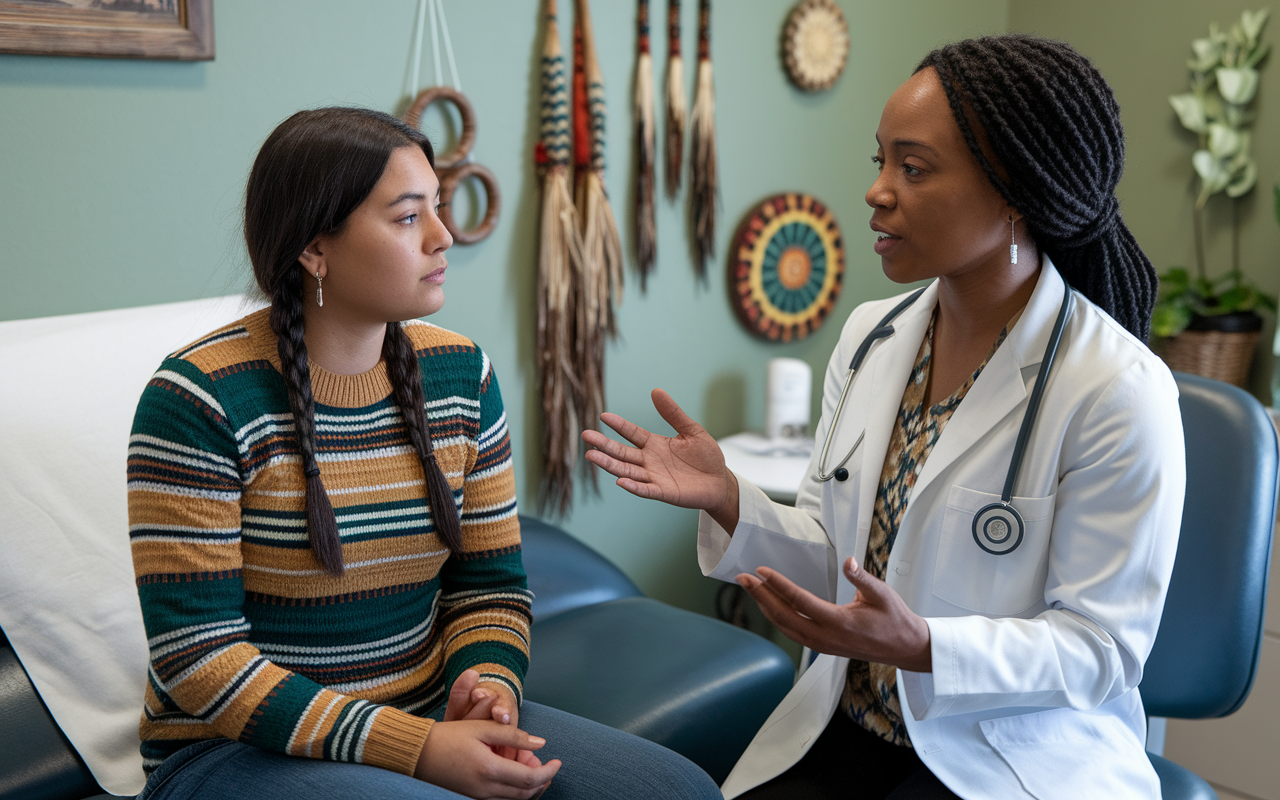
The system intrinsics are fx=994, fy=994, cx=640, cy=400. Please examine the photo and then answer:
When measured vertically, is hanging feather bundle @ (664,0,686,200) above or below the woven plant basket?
above

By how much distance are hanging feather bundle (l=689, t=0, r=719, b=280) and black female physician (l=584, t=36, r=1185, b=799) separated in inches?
48.8

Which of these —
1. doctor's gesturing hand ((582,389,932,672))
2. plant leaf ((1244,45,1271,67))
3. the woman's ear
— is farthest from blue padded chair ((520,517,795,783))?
plant leaf ((1244,45,1271,67))

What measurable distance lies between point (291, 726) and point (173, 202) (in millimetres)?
1088

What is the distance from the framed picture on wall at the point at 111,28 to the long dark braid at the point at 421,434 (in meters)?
0.83

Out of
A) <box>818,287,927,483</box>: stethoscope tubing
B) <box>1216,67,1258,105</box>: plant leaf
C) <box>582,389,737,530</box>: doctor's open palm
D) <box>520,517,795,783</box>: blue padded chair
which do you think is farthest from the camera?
<box>1216,67,1258,105</box>: plant leaf

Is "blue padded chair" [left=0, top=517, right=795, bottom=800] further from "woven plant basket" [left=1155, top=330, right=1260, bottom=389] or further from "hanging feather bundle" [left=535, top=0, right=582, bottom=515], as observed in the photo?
"woven plant basket" [left=1155, top=330, right=1260, bottom=389]

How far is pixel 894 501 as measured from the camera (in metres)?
1.25

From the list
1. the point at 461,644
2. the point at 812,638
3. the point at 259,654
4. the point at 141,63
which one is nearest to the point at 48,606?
the point at 259,654

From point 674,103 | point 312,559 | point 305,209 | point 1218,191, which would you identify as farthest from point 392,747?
point 1218,191

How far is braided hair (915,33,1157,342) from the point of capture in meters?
1.07

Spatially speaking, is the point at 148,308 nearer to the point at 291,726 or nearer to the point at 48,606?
the point at 48,606

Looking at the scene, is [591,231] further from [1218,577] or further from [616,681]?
[1218,577]

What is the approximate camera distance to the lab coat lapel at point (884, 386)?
125 cm

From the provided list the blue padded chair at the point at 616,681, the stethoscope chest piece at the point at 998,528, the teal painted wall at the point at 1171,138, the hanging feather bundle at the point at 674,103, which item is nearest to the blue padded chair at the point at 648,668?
the blue padded chair at the point at 616,681
